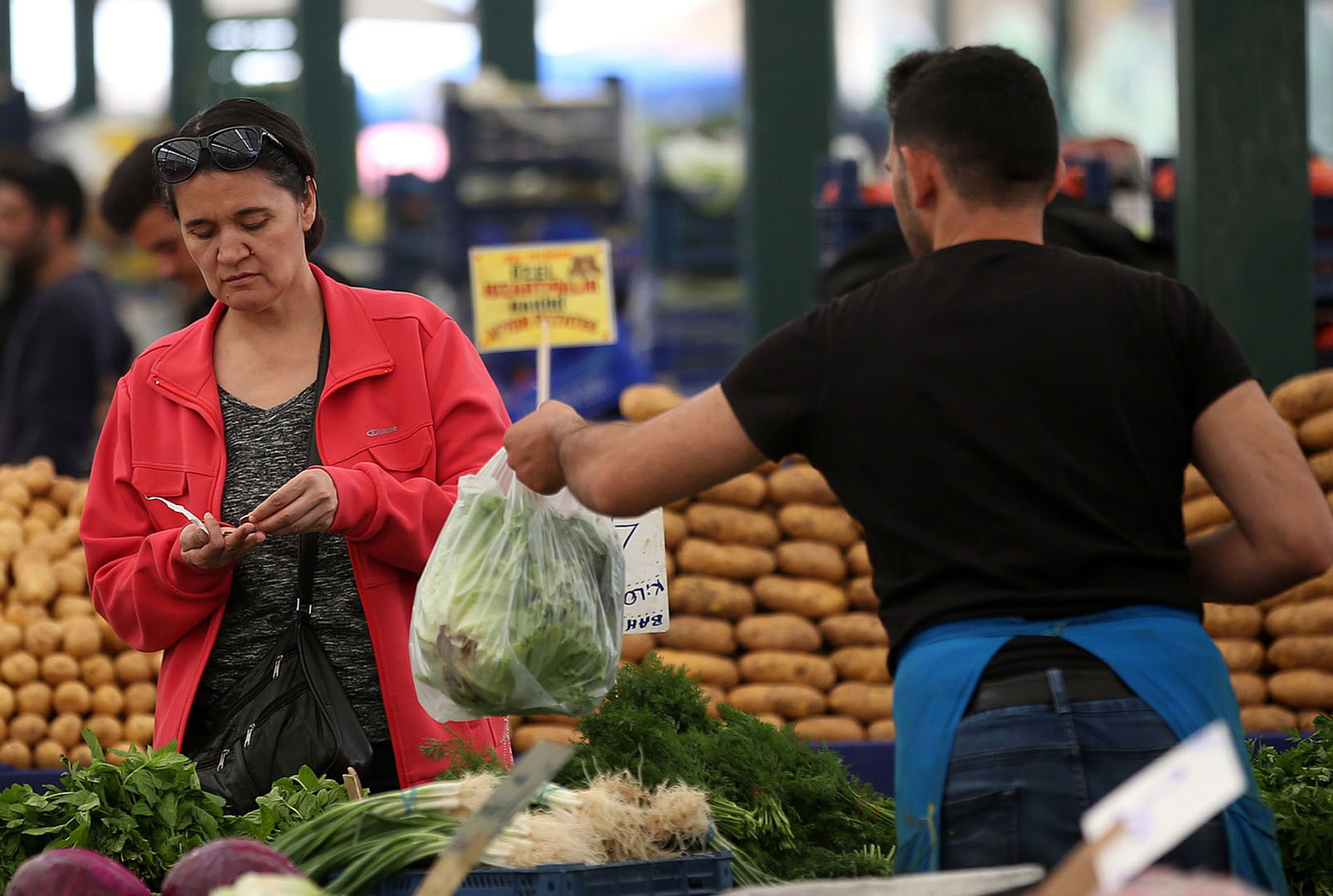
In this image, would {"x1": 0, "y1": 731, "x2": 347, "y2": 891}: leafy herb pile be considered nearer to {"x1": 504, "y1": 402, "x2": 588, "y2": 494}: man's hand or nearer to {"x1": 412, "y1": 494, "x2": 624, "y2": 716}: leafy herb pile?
{"x1": 412, "y1": 494, "x2": 624, "y2": 716}: leafy herb pile

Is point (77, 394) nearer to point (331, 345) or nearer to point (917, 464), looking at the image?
point (331, 345)

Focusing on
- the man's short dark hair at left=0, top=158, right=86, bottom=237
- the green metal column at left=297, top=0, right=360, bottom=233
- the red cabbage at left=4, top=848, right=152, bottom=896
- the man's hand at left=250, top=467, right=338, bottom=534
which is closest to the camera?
the red cabbage at left=4, top=848, right=152, bottom=896

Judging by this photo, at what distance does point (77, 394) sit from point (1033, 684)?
5.16 m

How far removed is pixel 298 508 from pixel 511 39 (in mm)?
9378

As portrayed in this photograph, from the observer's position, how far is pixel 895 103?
7.62 ft

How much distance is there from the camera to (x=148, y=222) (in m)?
4.65

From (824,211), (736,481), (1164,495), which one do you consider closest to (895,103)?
(1164,495)

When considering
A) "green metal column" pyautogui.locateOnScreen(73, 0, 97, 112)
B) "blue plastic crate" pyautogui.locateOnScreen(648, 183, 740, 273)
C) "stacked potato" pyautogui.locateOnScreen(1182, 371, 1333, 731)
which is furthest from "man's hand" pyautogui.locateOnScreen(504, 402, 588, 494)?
"green metal column" pyautogui.locateOnScreen(73, 0, 97, 112)

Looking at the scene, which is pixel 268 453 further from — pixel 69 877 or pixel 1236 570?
pixel 1236 570

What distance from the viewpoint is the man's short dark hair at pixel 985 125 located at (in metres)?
2.16

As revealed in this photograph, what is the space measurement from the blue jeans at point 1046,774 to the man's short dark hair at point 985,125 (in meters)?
0.67

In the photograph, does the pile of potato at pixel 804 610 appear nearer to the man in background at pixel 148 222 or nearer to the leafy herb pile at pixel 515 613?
the man in background at pixel 148 222

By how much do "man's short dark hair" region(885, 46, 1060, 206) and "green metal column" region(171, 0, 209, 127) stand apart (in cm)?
1196

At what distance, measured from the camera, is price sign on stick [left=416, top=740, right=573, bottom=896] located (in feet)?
6.01
